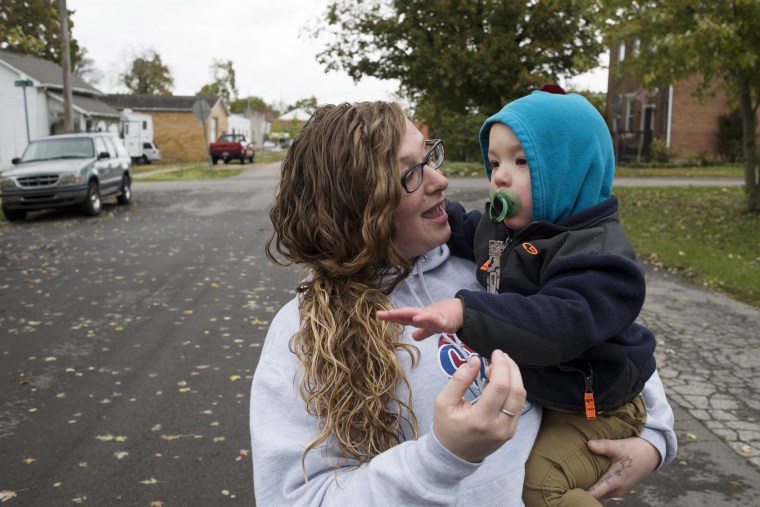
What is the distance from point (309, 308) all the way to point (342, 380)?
231 mm

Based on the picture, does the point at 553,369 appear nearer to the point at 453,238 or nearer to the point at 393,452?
the point at 393,452

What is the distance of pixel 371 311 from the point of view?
1917 mm

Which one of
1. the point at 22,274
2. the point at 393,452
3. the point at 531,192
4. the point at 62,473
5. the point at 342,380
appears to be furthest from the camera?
the point at 22,274

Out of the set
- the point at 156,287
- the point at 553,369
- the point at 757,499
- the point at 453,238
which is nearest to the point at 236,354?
the point at 156,287

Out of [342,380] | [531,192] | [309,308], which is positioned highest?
[531,192]

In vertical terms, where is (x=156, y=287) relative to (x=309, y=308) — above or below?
below

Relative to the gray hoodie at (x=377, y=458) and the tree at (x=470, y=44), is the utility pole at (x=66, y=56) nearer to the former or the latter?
the tree at (x=470, y=44)

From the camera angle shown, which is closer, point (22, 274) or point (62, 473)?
point (62, 473)

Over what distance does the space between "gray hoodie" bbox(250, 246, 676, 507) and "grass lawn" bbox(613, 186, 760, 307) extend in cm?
827

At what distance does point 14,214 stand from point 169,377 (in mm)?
13943

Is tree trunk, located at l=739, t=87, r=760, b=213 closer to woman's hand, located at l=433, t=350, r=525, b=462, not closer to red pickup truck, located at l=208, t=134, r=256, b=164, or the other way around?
woman's hand, located at l=433, t=350, r=525, b=462

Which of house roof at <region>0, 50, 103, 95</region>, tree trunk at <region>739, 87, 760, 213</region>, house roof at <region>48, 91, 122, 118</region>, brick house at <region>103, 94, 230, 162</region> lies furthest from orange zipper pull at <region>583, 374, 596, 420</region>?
brick house at <region>103, 94, 230, 162</region>

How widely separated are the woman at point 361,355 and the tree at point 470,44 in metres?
30.5

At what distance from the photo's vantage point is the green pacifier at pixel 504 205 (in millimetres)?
2074
